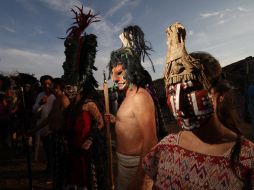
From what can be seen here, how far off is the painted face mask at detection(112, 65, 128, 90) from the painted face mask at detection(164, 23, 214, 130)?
6.31 ft

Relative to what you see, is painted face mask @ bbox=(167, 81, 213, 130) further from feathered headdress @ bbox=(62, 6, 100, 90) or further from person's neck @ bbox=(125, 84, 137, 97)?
feathered headdress @ bbox=(62, 6, 100, 90)

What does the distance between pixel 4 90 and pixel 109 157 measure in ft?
36.7

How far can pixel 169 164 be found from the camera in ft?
7.32

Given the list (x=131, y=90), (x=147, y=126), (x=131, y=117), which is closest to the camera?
(x=147, y=126)

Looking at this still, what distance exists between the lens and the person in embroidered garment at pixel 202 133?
1.96 meters

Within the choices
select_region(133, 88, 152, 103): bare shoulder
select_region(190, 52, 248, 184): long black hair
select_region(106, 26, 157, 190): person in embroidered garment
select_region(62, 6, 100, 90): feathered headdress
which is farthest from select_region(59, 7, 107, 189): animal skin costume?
select_region(190, 52, 248, 184): long black hair

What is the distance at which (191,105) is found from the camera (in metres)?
2.08

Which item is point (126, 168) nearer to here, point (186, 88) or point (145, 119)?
point (145, 119)

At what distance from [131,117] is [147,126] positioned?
239 millimetres

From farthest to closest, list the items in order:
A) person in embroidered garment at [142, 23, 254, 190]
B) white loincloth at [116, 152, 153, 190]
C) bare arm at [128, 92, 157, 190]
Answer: white loincloth at [116, 152, 153, 190] < bare arm at [128, 92, 157, 190] < person in embroidered garment at [142, 23, 254, 190]

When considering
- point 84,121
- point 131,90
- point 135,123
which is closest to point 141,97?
point 131,90

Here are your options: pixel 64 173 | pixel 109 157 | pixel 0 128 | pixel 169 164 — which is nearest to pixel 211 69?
pixel 169 164

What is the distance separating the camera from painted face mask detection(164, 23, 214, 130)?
6.82 ft

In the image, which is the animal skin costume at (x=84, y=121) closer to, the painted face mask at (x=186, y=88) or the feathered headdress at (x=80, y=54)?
the feathered headdress at (x=80, y=54)
